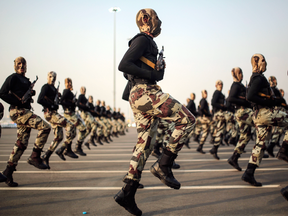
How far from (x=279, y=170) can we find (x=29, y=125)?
5047 mm

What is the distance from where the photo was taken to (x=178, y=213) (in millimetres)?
2682

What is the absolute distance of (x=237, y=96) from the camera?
593 centimetres

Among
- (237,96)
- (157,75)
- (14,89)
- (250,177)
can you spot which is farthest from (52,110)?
(250,177)

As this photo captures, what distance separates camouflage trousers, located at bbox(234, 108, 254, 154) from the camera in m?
5.22

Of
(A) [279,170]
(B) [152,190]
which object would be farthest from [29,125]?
(A) [279,170]

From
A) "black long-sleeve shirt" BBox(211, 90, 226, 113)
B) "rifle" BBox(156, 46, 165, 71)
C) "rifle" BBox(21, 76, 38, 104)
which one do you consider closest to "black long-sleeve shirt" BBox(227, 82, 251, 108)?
"black long-sleeve shirt" BBox(211, 90, 226, 113)

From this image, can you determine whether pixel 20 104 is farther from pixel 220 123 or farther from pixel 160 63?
pixel 220 123

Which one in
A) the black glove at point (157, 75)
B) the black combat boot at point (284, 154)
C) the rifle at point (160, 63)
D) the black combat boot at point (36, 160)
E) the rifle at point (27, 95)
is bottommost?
the black combat boot at point (36, 160)

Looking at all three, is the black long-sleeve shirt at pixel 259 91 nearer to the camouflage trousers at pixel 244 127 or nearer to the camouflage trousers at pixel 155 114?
the camouflage trousers at pixel 244 127

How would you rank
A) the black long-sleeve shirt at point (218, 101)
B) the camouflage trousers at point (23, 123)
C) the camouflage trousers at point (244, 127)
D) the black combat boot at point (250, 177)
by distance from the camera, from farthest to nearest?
the black long-sleeve shirt at point (218, 101), the camouflage trousers at point (244, 127), the camouflage trousers at point (23, 123), the black combat boot at point (250, 177)

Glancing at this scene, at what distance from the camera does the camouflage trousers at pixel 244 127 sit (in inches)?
205

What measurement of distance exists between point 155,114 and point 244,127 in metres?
3.70

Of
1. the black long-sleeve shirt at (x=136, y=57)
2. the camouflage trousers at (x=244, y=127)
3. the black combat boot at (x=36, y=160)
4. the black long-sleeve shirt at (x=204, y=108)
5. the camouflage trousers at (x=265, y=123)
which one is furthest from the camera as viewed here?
the black long-sleeve shirt at (x=204, y=108)

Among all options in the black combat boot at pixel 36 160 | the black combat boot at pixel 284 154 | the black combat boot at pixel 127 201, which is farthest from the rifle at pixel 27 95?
the black combat boot at pixel 284 154
